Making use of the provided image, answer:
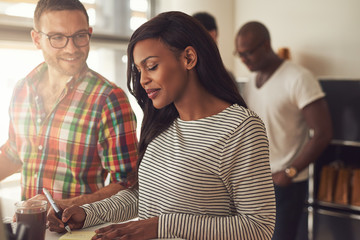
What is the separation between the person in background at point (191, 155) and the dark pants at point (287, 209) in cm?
125

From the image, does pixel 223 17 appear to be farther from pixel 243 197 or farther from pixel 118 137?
pixel 243 197

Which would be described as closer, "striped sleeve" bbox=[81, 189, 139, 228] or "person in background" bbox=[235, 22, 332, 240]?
"striped sleeve" bbox=[81, 189, 139, 228]

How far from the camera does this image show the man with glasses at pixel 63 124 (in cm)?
123

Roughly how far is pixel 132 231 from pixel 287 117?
1481mm

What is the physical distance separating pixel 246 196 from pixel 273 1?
276 centimetres

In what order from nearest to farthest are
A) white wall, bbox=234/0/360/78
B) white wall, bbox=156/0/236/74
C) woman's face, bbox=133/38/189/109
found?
woman's face, bbox=133/38/189/109 < white wall, bbox=234/0/360/78 < white wall, bbox=156/0/236/74

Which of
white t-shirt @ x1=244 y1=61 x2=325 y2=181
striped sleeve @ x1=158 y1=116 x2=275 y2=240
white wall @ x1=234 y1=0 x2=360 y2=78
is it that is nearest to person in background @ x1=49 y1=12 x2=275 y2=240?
striped sleeve @ x1=158 y1=116 x2=275 y2=240

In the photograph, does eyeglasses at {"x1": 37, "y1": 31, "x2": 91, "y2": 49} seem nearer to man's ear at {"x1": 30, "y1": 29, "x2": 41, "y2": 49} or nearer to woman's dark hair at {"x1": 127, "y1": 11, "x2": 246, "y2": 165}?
man's ear at {"x1": 30, "y1": 29, "x2": 41, "y2": 49}

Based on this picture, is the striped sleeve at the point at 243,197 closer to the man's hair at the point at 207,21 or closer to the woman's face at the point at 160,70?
the woman's face at the point at 160,70

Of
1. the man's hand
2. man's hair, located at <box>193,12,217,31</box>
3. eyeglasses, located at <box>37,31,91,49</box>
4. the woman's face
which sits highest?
man's hair, located at <box>193,12,217,31</box>

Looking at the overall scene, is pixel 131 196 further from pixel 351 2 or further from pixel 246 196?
pixel 351 2

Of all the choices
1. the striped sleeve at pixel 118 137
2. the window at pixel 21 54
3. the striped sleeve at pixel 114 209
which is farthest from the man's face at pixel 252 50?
the striped sleeve at pixel 114 209

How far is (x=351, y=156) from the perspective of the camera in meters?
2.99

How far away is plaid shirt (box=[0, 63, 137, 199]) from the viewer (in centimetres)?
124
